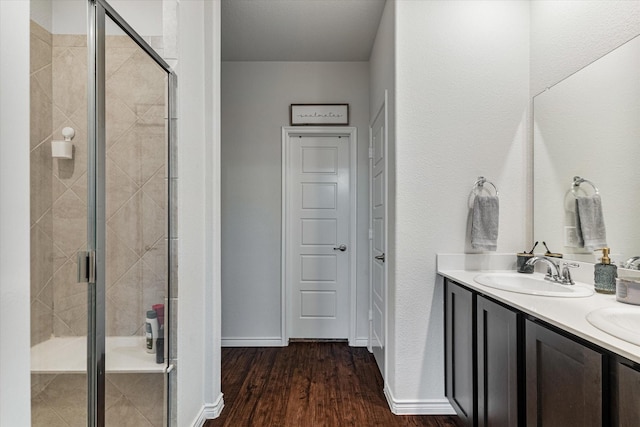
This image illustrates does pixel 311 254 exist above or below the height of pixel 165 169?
below

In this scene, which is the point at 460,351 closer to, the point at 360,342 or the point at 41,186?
the point at 360,342

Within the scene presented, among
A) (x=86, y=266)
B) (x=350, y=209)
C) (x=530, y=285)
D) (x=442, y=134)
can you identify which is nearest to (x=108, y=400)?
(x=86, y=266)

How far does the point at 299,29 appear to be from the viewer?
2.91m

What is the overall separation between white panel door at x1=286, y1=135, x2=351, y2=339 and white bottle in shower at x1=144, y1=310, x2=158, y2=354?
6.32 feet

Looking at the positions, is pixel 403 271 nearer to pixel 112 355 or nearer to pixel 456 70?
pixel 456 70

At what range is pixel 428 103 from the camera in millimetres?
2246

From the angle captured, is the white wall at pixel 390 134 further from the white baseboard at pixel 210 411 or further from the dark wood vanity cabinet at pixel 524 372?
the white baseboard at pixel 210 411


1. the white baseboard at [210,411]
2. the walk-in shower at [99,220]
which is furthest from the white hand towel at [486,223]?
the white baseboard at [210,411]

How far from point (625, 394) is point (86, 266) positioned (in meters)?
1.50

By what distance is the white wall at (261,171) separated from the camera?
11.4 ft

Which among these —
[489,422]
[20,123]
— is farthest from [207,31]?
[489,422]

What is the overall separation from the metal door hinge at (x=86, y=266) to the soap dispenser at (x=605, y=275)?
1916mm

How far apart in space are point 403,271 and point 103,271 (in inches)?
61.9

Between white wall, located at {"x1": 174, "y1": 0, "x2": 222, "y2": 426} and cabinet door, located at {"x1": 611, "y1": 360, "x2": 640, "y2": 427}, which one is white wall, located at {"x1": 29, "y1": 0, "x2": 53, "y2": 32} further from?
cabinet door, located at {"x1": 611, "y1": 360, "x2": 640, "y2": 427}
